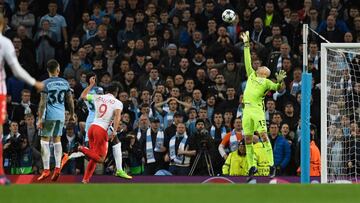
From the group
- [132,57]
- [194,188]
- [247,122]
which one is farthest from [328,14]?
[194,188]

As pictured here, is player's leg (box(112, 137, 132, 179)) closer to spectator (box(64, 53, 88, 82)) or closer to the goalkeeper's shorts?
the goalkeeper's shorts

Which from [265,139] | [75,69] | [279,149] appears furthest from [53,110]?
[75,69]

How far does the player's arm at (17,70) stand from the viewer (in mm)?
13094

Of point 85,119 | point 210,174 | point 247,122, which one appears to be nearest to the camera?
point 247,122

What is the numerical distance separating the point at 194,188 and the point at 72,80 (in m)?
9.45

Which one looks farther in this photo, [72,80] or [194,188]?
[72,80]

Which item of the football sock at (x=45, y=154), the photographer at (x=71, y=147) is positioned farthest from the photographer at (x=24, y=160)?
the football sock at (x=45, y=154)

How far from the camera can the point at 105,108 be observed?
19500 millimetres

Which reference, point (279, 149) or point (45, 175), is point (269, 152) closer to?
point (279, 149)

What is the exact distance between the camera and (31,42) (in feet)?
82.5

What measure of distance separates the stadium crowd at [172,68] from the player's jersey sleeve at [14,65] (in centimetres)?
783

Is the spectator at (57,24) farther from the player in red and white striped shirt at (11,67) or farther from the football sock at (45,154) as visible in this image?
the player in red and white striped shirt at (11,67)

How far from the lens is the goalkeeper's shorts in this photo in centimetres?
1986

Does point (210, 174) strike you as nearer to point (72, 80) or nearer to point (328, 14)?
point (72, 80)
